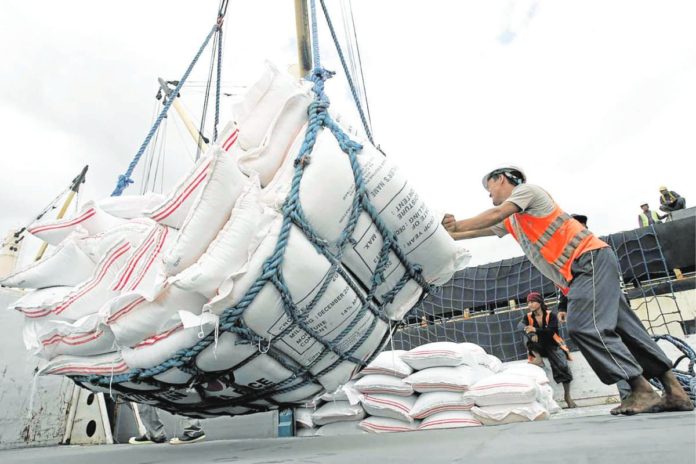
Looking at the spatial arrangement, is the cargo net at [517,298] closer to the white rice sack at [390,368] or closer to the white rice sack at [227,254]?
the white rice sack at [390,368]

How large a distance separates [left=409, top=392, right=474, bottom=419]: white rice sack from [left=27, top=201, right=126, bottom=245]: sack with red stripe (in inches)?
97.9

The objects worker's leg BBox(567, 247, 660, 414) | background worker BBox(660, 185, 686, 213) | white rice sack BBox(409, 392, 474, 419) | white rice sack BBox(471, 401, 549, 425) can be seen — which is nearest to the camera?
worker's leg BBox(567, 247, 660, 414)

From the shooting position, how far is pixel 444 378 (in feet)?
11.0

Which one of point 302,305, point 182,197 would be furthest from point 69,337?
point 302,305

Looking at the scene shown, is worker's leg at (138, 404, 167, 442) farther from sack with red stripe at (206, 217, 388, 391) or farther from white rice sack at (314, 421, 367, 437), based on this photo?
sack with red stripe at (206, 217, 388, 391)

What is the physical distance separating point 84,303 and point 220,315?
2.78 ft

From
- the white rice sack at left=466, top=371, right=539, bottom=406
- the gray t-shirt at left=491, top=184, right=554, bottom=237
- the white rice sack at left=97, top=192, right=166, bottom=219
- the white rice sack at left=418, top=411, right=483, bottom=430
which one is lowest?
the white rice sack at left=418, top=411, right=483, bottom=430

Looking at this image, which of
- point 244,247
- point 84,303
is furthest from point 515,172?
point 84,303

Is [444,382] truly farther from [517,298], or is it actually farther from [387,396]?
[517,298]

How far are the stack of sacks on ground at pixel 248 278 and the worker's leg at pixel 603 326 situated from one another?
0.63 m

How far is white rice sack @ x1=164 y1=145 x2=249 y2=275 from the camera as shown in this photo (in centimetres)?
131

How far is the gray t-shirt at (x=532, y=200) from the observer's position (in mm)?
2006

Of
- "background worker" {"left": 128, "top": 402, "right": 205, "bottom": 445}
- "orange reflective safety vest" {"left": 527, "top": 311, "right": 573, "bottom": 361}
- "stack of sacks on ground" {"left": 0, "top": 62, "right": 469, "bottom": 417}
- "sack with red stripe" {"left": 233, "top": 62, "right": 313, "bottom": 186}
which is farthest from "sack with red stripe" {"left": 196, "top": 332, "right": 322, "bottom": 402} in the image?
"orange reflective safety vest" {"left": 527, "top": 311, "right": 573, "bottom": 361}

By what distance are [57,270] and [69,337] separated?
1.33ft
